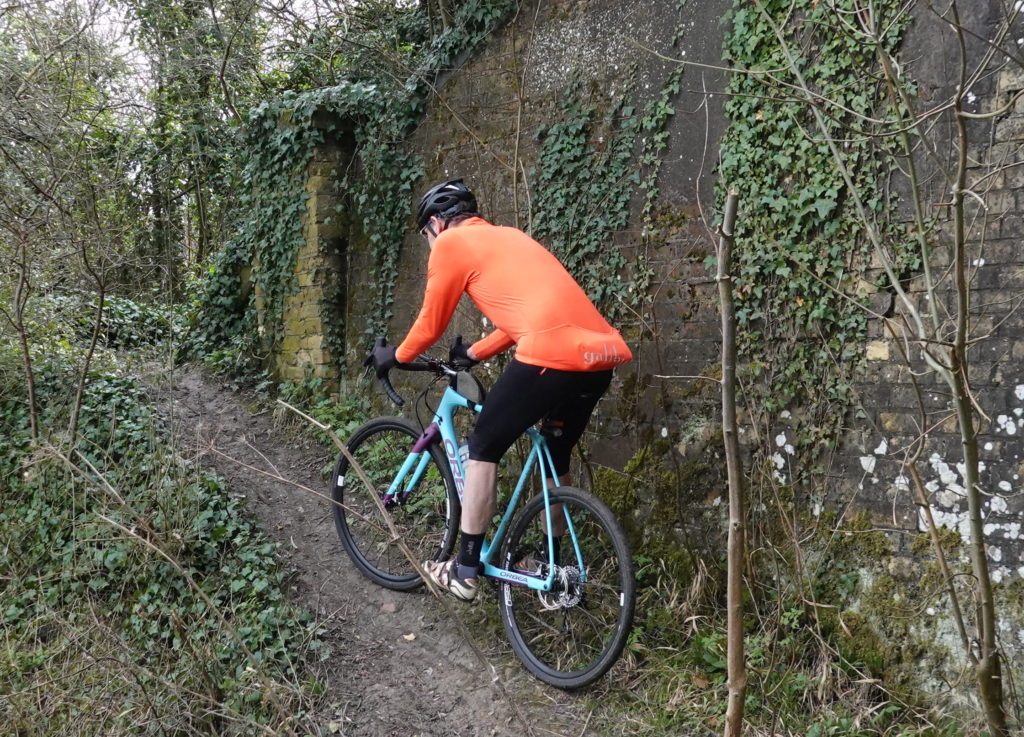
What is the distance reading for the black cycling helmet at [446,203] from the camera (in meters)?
4.09

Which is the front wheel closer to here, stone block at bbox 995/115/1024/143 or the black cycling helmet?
the black cycling helmet

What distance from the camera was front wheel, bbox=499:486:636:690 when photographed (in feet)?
11.8

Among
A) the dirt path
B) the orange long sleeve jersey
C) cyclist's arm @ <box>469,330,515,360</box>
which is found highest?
the orange long sleeve jersey

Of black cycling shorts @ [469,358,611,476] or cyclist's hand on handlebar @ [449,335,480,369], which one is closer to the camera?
black cycling shorts @ [469,358,611,476]

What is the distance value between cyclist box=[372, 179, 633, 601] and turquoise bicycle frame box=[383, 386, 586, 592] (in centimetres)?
9

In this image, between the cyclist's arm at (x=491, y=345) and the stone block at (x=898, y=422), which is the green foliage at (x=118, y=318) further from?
the stone block at (x=898, y=422)

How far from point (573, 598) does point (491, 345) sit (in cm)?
132

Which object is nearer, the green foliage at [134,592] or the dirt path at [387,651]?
the dirt path at [387,651]

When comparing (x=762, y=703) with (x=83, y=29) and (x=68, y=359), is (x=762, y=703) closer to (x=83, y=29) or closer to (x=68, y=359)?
(x=68, y=359)

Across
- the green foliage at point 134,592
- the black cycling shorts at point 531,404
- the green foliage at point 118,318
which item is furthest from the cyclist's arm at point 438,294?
the green foliage at point 118,318

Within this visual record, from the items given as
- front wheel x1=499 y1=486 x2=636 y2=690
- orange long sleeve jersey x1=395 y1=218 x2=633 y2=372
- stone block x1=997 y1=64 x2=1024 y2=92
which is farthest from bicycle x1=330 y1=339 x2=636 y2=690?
stone block x1=997 y1=64 x2=1024 y2=92

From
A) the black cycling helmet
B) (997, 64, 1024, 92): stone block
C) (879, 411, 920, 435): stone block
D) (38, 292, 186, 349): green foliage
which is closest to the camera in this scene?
(997, 64, 1024, 92): stone block

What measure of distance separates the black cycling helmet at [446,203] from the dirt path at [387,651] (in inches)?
57.8

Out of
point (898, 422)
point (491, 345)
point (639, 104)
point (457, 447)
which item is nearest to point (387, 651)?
point (457, 447)
